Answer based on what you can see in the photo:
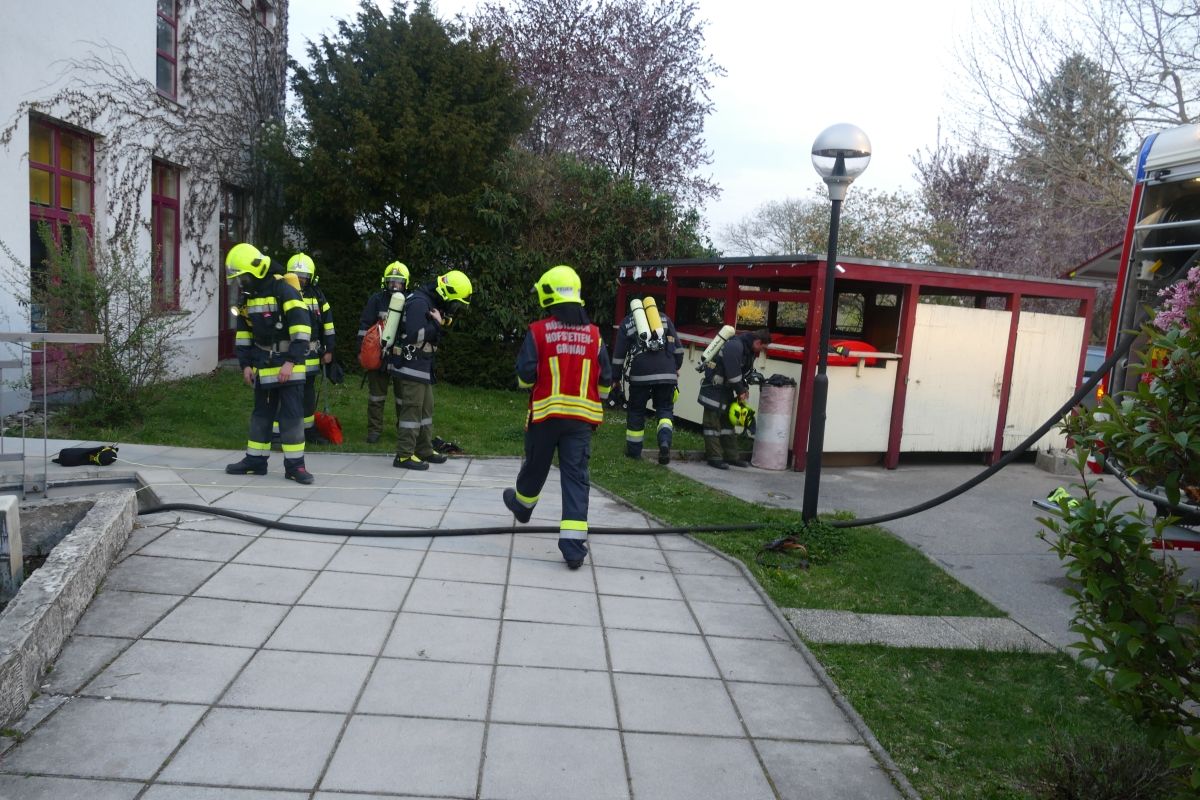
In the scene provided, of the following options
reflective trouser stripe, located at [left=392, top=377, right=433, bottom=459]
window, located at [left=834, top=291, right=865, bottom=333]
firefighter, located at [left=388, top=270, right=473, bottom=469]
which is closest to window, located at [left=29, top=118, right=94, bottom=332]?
firefighter, located at [left=388, top=270, right=473, bottom=469]

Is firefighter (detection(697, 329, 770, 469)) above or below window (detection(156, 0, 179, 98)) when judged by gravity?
below

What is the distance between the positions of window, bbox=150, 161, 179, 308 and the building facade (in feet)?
0.09

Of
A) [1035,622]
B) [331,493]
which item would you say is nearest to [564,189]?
[331,493]

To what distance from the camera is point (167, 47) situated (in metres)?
12.9

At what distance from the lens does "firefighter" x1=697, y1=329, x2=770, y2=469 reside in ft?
33.2

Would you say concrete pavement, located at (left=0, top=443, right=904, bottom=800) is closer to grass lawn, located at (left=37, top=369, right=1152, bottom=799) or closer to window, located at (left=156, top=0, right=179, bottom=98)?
grass lawn, located at (left=37, top=369, right=1152, bottom=799)

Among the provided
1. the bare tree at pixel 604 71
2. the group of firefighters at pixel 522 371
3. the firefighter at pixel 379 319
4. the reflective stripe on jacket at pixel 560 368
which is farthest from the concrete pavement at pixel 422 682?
the bare tree at pixel 604 71

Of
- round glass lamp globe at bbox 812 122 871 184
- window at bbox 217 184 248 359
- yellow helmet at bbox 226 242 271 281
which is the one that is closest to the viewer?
round glass lamp globe at bbox 812 122 871 184

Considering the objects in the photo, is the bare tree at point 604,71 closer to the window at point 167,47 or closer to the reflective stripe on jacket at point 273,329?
the window at point 167,47

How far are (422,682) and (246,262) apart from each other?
4.55m

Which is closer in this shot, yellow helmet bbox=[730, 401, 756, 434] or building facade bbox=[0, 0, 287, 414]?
building facade bbox=[0, 0, 287, 414]

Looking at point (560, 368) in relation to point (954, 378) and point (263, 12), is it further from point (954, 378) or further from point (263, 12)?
point (263, 12)

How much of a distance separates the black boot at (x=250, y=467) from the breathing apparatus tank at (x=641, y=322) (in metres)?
4.42

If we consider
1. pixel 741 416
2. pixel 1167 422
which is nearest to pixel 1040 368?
pixel 741 416
